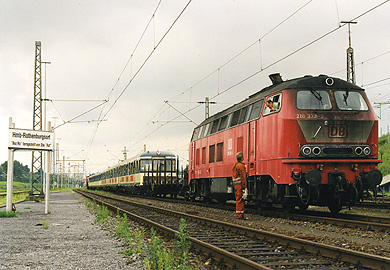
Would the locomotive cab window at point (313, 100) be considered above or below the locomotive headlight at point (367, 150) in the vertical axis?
above

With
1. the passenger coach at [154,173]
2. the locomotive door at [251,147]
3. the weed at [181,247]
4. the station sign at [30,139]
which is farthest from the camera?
the passenger coach at [154,173]

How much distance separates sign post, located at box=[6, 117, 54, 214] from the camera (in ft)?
54.1

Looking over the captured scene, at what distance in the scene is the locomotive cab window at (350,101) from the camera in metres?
12.4

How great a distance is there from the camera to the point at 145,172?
3284cm

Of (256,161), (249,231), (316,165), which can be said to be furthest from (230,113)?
(249,231)

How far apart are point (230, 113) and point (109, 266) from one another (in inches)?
433

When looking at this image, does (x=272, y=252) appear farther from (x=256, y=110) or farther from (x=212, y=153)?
(x=212, y=153)

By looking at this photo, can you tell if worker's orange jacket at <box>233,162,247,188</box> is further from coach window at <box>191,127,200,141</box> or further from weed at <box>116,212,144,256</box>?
coach window at <box>191,127,200,141</box>

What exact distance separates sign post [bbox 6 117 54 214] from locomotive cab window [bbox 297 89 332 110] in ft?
33.6

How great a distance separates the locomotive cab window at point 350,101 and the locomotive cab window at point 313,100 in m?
0.28

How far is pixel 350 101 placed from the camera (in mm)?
12523

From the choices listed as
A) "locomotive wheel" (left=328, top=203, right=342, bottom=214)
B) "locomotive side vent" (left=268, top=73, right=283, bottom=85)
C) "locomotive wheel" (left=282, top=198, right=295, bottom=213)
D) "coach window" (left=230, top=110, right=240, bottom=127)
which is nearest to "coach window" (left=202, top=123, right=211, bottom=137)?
"coach window" (left=230, top=110, right=240, bottom=127)

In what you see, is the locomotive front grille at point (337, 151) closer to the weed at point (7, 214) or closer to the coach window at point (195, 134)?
the coach window at point (195, 134)

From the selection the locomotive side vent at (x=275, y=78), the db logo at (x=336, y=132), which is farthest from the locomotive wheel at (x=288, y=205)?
the locomotive side vent at (x=275, y=78)
